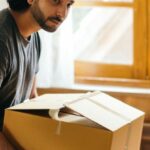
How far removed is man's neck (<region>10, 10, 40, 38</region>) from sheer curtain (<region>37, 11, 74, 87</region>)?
545mm

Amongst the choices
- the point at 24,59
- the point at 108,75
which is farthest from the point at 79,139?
the point at 108,75

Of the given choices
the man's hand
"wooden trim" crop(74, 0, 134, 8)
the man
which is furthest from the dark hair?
"wooden trim" crop(74, 0, 134, 8)

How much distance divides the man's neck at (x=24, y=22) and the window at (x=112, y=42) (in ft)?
2.57

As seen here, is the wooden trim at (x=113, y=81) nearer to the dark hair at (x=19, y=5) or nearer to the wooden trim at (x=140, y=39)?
the wooden trim at (x=140, y=39)

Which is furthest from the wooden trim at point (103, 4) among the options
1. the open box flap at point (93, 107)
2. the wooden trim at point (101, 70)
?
the open box flap at point (93, 107)

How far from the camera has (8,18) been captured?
137 cm

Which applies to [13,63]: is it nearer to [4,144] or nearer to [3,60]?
[3,60]

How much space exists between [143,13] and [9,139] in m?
1.18

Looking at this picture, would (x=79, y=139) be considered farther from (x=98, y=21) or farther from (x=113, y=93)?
(x=98, y=21)

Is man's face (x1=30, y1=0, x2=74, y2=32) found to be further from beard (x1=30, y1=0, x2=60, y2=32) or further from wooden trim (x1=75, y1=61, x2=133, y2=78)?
wooden trim (x1=75, y1=61, x2=133, y2=78)

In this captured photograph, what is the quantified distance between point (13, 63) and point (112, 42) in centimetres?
99

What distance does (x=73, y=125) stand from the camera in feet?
3.72

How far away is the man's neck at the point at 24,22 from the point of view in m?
1.41

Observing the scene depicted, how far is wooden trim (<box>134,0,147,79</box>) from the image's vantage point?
2064mm
